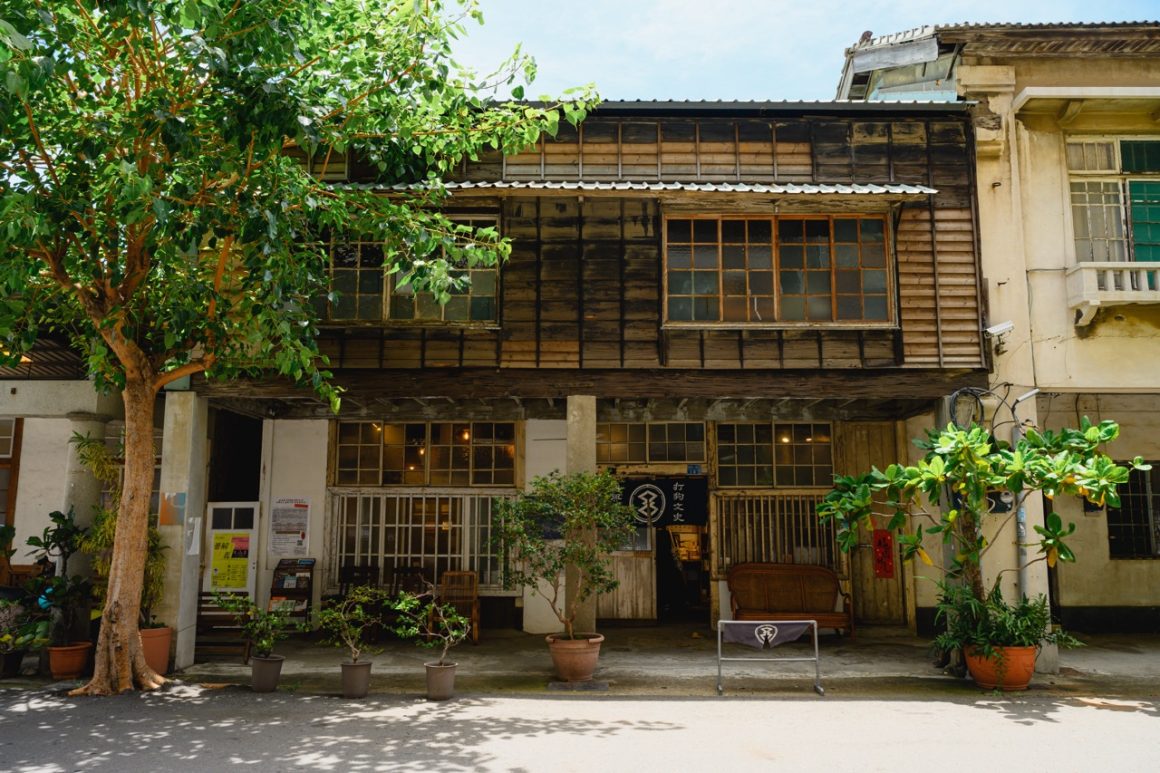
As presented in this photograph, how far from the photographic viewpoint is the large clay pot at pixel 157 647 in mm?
10758

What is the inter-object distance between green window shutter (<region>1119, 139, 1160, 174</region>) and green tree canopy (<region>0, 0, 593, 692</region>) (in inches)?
326

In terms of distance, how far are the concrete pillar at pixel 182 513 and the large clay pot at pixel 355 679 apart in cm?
288

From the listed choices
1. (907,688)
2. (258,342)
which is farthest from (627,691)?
(258,342)

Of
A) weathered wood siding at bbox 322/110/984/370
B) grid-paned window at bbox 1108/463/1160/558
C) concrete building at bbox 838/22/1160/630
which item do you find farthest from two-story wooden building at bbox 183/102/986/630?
grid-paned window at bbox 1108/463/1160/558

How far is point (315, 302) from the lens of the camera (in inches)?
476

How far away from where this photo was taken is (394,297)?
12.0m

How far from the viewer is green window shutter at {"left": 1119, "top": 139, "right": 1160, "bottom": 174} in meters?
12.4

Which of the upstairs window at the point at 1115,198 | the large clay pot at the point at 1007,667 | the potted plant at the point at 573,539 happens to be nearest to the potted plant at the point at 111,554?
the potted plant at the point at 573,539

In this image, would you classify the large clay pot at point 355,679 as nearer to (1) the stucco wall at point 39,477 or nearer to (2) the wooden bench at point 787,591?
(2) the wooden bench at point 787,591

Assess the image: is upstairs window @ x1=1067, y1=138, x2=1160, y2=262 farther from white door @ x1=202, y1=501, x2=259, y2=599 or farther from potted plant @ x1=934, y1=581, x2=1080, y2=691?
white door @ x1=202, y1=501, x2=259, y2=599

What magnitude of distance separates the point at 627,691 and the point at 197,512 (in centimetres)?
638

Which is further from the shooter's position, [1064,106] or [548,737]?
[1064,106]

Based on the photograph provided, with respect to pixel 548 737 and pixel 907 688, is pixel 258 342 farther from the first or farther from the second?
pixel 907 688

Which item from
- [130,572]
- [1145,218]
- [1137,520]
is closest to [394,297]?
[130,572]
